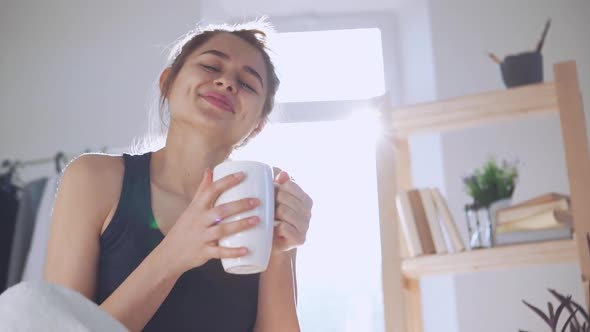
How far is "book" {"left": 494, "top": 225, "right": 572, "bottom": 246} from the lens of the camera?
61.4 inches

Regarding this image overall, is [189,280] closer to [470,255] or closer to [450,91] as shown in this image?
[470,255]

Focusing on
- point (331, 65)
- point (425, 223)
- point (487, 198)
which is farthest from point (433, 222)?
point (331, 65)

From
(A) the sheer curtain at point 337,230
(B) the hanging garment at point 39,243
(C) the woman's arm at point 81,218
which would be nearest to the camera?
(C) the woman's arm at point 81,218

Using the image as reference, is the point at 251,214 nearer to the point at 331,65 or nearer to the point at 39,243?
the point at 39,243

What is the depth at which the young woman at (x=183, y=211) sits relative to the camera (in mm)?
791

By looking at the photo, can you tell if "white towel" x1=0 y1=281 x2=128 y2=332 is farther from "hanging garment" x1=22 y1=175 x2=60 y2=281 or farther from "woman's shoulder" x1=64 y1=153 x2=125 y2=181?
"hanging garment" x1=22 y1=175 x2=60 y2=281

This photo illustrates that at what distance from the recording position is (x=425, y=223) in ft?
5.51

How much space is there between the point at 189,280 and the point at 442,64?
6.02 ft

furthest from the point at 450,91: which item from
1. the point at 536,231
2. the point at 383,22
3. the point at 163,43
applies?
the point at 163,43

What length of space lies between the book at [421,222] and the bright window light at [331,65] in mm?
1035

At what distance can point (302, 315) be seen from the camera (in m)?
2.35

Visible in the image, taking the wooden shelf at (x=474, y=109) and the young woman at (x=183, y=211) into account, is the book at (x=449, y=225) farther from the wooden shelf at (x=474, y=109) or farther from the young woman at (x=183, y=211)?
the young woman at (x=183, y=211)

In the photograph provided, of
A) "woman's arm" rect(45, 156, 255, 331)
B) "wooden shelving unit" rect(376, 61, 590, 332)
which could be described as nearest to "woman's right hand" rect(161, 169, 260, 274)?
"woman's arm" rect(45, 156, 255, 331)

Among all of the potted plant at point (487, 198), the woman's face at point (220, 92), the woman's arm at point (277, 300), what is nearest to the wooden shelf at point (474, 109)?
the potted plant at point (487, 198)
